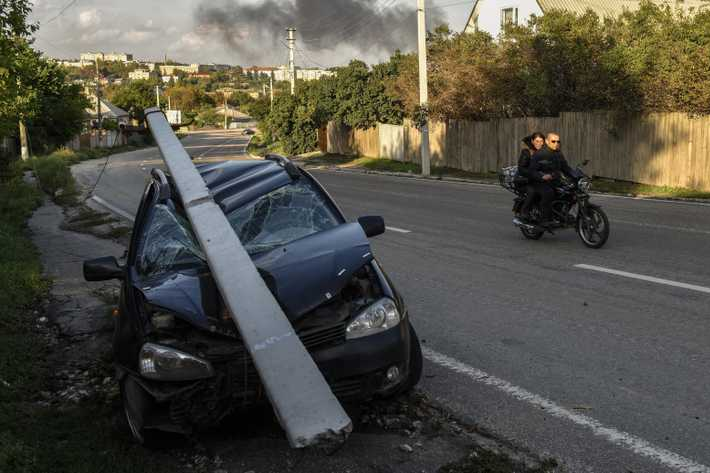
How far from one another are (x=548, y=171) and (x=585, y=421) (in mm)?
6889

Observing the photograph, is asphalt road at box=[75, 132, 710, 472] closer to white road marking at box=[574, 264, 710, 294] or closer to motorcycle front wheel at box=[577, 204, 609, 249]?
white road marking at box=[574, 264, 710, 294]

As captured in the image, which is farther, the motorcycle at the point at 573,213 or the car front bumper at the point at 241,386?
the motorcycle at the point at 573,213

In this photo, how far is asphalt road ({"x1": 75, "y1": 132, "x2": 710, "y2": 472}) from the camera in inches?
170

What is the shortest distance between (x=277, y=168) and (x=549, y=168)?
5.77 meters

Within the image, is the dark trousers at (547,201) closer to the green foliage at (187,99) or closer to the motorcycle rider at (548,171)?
the motorcycle rider at (548,171)

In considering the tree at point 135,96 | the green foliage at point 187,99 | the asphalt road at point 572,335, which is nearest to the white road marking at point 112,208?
the asphalt road at point 572,335

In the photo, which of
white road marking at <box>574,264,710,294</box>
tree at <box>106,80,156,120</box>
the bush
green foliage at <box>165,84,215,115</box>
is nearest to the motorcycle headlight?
white road marking at <box>574,264,710,294</box>

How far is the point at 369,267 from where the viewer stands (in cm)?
476

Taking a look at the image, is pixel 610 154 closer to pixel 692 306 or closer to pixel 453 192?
pixel 453 192

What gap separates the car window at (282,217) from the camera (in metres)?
5.34

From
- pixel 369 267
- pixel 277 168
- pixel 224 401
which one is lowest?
pixel 224 401

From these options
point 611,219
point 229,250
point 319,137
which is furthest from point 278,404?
point 319,137

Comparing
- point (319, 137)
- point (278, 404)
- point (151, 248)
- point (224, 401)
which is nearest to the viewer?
point (278, 404)

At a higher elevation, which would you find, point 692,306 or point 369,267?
point 369,267
